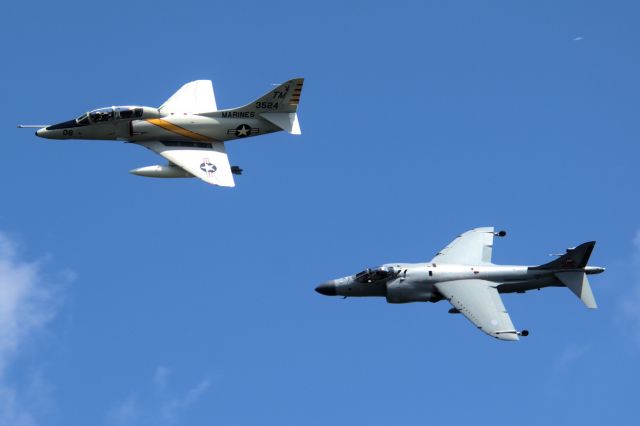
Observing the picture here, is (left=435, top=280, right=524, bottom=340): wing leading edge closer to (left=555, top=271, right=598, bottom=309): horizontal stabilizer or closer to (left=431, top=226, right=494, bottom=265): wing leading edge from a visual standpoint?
(left=431, top=226, right=494, bottom=265): wing leading edge

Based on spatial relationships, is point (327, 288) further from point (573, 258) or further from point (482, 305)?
point (573, 258)

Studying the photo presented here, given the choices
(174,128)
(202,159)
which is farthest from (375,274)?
(174,128)

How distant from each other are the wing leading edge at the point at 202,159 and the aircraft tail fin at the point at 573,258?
18.0m

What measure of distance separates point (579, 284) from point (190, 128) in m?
24.3

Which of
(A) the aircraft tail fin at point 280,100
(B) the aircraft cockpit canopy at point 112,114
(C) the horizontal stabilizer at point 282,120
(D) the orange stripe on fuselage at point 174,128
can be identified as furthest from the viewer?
(C) the horizontal stabilizer at point 282,120

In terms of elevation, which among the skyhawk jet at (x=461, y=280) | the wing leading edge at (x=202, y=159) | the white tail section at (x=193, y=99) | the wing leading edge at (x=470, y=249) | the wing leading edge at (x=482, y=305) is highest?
the white tail section at (x=193, y=99)

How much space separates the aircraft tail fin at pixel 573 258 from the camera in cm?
7338

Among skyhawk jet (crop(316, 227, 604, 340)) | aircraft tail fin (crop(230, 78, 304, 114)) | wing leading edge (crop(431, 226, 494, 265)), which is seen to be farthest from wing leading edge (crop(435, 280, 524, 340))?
aircraft tail fin (crop(230, 78, 304, 114))

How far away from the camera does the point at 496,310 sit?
70.9 metres

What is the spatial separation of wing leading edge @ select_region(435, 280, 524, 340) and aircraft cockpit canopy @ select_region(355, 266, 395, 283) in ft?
8.50

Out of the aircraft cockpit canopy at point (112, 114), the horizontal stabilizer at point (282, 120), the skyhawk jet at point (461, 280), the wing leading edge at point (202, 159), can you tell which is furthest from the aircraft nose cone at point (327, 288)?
the aircraft cockpit canopy at point (112, 114)

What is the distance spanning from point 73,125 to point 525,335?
1158 inches

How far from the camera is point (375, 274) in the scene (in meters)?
73.4

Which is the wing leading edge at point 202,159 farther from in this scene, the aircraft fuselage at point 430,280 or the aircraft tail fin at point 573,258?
the aircraft tail fin at point 573,258
